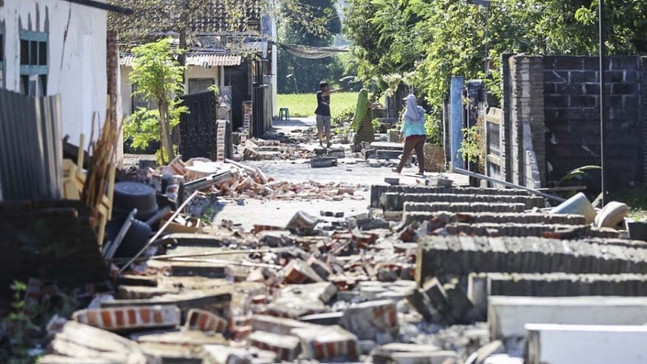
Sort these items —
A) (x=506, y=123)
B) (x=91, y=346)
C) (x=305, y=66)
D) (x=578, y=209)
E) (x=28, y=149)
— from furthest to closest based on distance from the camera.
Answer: (x=305, y=66) → (x=506, y=123) → (x=578, y=209) → (x=28, y=149) → (x=91, y=346)

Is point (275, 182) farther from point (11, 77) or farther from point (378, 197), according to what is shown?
point (11, 77)

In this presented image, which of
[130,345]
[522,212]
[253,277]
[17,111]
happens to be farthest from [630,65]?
[130,345]

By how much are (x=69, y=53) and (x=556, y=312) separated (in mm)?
8716

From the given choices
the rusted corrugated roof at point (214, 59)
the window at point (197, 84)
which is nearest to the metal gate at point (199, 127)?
the rusted corrugated roof at point (214, 59)

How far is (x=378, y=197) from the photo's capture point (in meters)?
16.9

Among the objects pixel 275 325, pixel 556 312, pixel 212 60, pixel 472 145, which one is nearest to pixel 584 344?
pixel 556 312

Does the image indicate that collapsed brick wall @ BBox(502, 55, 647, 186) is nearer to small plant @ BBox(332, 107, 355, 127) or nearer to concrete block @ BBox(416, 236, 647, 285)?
concrete block @ BBox(416, 236, 647, 285)

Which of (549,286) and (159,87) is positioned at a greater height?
(159,87)

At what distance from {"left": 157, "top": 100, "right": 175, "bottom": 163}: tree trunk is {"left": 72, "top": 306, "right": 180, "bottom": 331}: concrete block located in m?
14.4

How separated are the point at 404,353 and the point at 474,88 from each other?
14.1m

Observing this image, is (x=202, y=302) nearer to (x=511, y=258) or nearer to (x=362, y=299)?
(x=362, y=299)

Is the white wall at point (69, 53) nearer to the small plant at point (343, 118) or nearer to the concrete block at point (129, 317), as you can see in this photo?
the concrete block at point (129, 317)

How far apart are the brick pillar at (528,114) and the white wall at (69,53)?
5.78m

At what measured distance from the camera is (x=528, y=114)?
17594 mm
